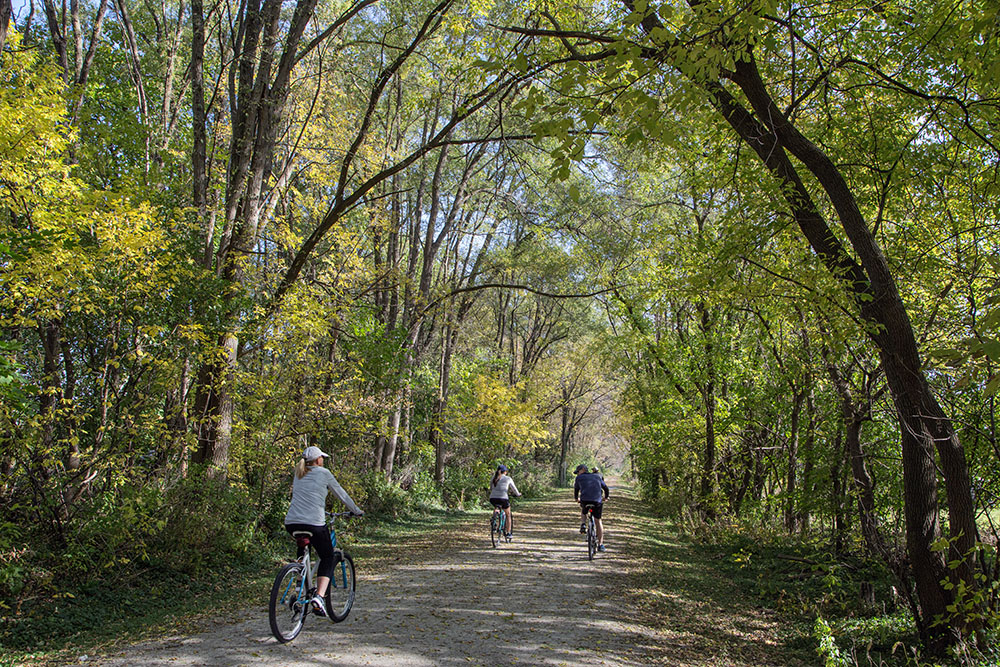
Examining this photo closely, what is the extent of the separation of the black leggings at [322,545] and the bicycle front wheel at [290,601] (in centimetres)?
21

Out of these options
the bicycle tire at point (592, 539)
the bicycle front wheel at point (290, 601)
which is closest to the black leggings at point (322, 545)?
the bicycle front wheel at point (290, 601)

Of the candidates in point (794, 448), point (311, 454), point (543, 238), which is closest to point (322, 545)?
point (311, 454)

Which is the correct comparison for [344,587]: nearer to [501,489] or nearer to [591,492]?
[591,492]

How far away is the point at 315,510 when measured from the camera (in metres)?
6.26

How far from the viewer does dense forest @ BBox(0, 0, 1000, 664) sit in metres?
5.60

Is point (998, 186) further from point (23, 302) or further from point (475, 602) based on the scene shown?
point (23, 302)

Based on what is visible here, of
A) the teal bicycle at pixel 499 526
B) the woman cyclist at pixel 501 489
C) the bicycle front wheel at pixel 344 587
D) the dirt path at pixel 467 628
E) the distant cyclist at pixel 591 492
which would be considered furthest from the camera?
the woman cyclist at pixel 501 489

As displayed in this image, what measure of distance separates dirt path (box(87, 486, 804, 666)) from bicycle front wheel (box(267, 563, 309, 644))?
135 mm

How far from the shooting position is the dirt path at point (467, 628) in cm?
552

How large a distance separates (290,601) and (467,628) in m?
1.95

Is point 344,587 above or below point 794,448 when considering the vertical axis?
below

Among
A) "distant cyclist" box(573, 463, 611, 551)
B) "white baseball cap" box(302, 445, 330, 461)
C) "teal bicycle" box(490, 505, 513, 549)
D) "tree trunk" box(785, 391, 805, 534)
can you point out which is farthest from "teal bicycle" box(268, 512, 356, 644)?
"tree trunk" box(785, 391, 805, 534)

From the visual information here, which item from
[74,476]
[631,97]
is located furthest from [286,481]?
[631,97]

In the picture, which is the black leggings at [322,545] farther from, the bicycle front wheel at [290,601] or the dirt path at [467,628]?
the dirt path at [467,628]
